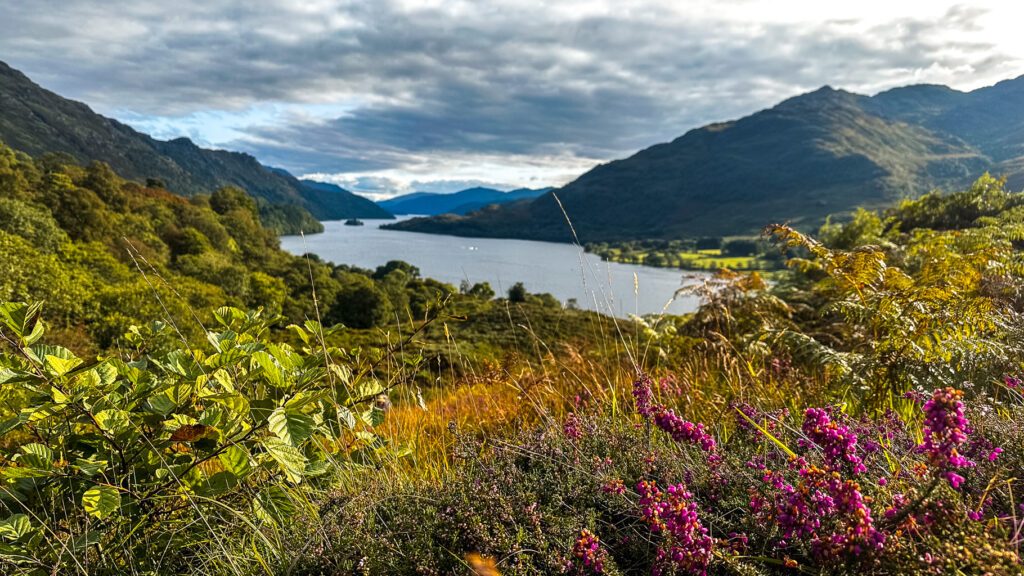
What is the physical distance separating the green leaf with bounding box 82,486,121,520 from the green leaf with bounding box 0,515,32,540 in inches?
8.4

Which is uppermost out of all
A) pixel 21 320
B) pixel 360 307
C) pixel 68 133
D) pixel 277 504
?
pixel 68 133

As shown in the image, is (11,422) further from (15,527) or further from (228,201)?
(228,201)

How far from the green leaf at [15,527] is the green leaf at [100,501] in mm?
214

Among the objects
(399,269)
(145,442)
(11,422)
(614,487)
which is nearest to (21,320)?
Result: (11,422)

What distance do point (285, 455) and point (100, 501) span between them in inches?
24.6

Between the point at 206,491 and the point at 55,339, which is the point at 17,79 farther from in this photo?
the point at 206,491

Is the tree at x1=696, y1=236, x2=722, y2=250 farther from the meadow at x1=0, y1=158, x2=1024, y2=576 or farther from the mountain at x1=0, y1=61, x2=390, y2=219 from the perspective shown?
the mountain at x1=0, y1=61, x2=390, y2=219

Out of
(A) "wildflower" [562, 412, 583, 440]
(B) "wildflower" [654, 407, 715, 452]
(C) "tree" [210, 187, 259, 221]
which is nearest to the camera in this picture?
(B) "wildflower" [654, 407, 715, 452]

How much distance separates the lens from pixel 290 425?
1.70 m

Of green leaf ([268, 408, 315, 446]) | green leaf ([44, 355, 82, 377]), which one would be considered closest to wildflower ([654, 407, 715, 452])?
green leaf ([268, 408, 315, 446])

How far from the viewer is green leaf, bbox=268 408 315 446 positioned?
1.65 metres

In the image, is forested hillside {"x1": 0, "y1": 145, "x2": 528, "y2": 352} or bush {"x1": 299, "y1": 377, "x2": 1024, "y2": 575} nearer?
bush {"x1": 299, "y1": 377, "x2": 1024, "y2": 575}

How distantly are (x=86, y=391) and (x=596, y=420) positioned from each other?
2.39 meters

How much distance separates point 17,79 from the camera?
178625 millimetres
